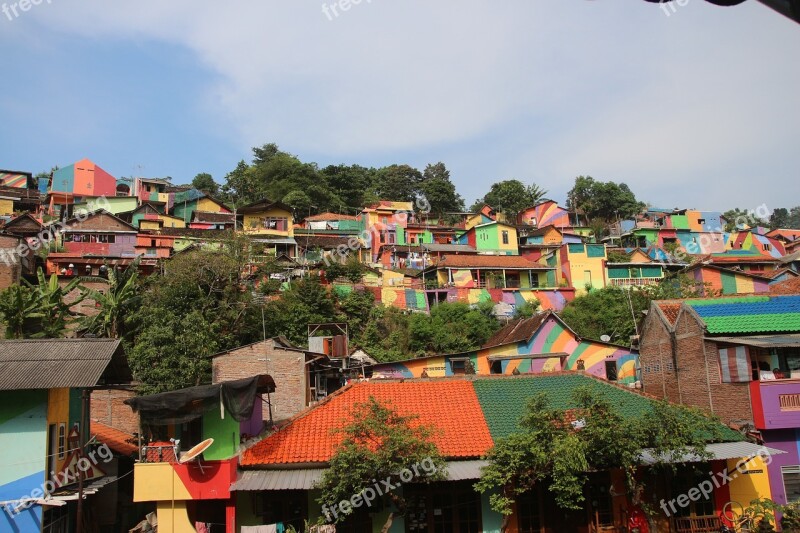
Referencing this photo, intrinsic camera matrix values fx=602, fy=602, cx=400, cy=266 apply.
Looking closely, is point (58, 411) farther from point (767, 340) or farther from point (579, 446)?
point (767, 340)

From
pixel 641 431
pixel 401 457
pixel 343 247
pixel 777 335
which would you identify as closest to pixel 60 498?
pixel 401 457

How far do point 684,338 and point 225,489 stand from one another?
1349cm

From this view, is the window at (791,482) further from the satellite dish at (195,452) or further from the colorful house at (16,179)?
the colorful house at (16,179)

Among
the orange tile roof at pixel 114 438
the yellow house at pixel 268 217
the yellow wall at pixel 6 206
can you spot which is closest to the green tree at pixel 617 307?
the yellow house at pixel 268 217

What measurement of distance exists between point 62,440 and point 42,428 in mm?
1157

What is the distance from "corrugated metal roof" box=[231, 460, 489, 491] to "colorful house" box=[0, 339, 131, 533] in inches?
178

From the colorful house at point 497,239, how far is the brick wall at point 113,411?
2805 centimetres

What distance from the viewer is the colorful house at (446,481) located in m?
13.9

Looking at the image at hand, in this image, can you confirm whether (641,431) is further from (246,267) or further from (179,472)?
(246,267)

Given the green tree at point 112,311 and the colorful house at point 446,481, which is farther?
the green tree at point 112,311

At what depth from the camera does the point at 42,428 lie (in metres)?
14.5

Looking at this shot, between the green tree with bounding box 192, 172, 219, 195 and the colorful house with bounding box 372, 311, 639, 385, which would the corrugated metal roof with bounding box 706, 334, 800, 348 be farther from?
the green tree with bounding box 192, 172, 219, 195

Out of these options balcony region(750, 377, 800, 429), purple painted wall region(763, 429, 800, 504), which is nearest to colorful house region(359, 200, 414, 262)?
balcony region(750, 377, 800, 429)

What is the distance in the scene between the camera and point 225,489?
13352mm
